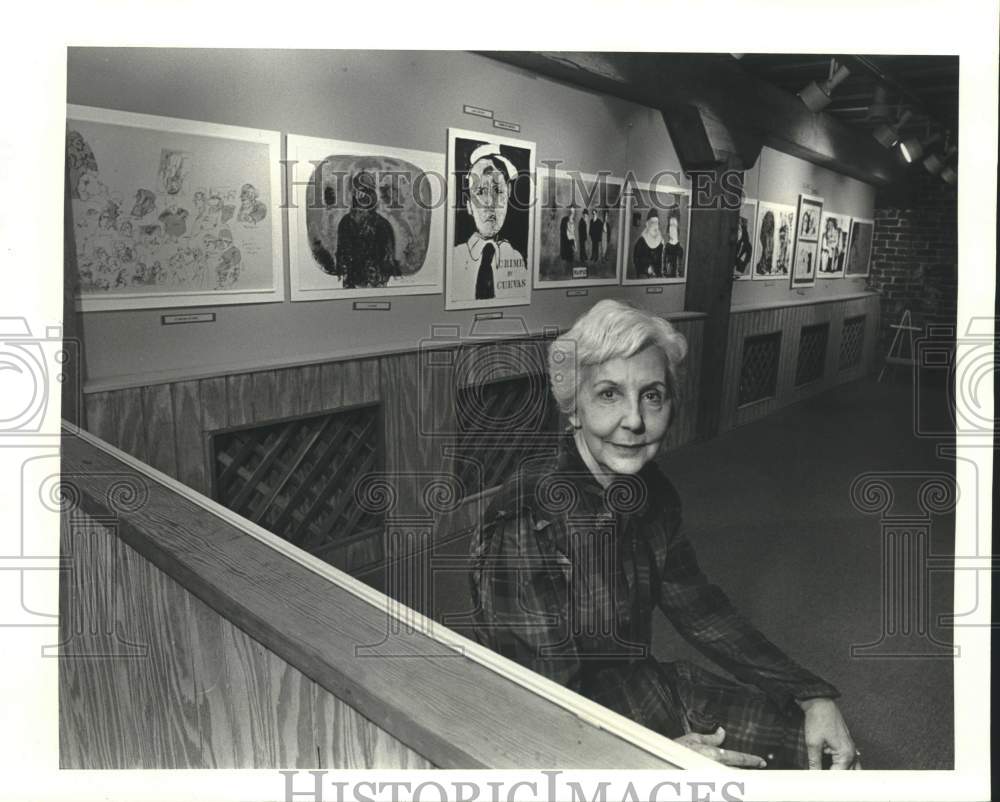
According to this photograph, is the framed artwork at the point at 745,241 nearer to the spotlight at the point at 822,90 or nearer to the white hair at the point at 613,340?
the spotlight at the point at 822,90

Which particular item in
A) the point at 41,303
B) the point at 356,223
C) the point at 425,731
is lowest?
the point at 425,731

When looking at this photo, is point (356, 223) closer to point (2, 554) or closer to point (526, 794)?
point (2, 554)

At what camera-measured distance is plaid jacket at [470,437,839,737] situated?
96 cm

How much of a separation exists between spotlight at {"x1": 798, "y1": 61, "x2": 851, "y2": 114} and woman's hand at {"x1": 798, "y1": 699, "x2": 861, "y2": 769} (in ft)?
6.65

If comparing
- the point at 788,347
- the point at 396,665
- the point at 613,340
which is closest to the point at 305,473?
the point at 613,340

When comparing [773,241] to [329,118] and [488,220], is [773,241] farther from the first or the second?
[329,118]

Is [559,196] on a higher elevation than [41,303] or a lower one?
higher

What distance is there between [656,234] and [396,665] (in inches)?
96.3

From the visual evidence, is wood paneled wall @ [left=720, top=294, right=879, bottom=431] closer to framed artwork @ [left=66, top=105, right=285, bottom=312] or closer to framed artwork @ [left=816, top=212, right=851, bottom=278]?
framed artwork @ [left=816, top=212, right=851, bottom=278]

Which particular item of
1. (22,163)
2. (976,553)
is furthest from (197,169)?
(976,553)

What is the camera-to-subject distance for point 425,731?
0.60 metres

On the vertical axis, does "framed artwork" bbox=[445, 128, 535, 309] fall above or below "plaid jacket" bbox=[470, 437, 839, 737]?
above

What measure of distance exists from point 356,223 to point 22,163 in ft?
3.84

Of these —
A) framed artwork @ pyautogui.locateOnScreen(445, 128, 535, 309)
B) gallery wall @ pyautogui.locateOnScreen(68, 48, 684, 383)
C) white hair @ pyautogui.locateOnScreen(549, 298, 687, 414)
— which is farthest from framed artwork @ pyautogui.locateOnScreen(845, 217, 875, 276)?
white hair @ pyautogui.locateOnScreen(549, 298, 687, 414)
